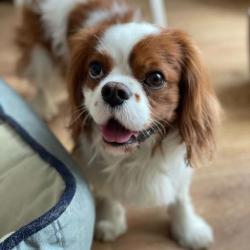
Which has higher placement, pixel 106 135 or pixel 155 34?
pixel 155 34

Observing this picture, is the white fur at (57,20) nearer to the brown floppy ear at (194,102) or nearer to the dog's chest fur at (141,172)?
the dog's chest fur at (141,172)

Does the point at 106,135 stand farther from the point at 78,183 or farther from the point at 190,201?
the point at 190,201

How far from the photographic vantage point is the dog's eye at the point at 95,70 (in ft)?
3.60

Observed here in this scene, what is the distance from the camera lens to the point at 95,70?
1.11 metres

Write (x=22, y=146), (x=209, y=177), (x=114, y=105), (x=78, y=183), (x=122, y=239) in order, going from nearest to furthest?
(x=114, y=105)
(x=78, y=183)
(x=22, y=146)
(x=122, y=239)
(x=209, y=177)

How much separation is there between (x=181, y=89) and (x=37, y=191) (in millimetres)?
419

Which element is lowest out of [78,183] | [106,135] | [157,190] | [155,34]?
[157,190]

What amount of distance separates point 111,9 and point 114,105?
551 mm

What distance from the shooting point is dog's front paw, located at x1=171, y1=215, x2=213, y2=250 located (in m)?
1.37

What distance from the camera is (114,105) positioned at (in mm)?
1024

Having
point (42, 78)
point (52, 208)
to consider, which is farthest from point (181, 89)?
point (42, 78)

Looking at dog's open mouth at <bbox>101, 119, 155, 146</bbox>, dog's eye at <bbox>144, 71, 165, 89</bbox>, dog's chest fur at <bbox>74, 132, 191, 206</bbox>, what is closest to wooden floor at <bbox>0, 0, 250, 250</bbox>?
dog's chest fur at <bbox>74, 132, 191, 206</bbox>

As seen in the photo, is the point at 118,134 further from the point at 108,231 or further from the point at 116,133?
the point at 108,231

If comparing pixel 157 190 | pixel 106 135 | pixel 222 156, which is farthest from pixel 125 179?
pixel 222 156
